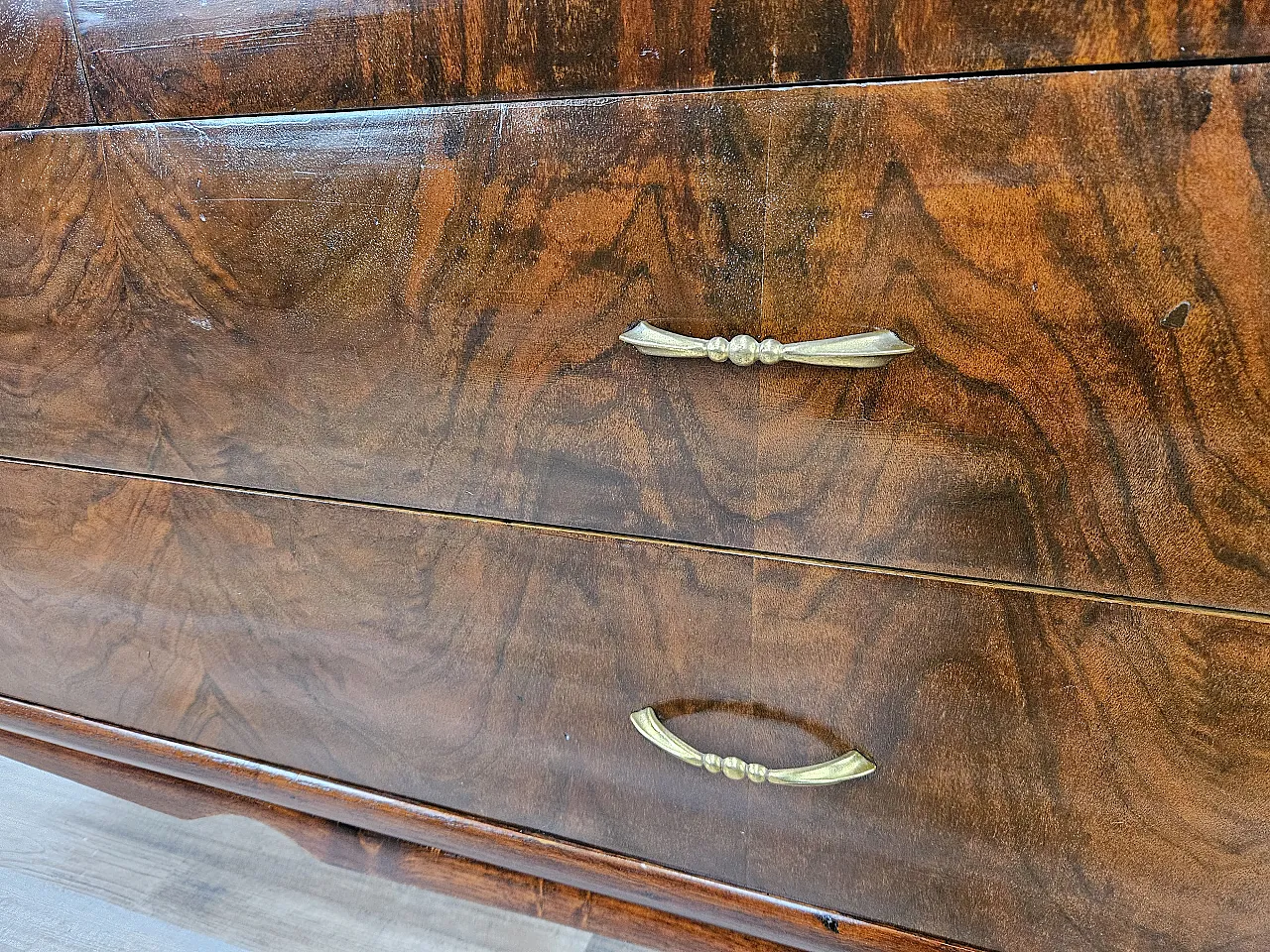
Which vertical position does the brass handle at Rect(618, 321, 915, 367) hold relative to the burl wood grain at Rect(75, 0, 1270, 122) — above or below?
below

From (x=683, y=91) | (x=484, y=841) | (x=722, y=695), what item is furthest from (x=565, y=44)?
(x=484, y=841)

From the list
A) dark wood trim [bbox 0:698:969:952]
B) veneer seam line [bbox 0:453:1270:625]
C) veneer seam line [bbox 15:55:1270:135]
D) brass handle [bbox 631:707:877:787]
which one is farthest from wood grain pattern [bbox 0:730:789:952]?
veneer seam line [bbox 15:55:1270:135]

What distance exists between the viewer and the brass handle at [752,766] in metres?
0.44

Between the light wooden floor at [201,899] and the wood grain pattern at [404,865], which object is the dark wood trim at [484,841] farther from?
the light wooden floor at [201,899]

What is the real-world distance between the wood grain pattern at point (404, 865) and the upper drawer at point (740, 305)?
26 centimetres

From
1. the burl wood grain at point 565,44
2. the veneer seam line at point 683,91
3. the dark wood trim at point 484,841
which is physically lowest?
the dark wood trim at point 484,841

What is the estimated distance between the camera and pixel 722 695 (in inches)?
18.3

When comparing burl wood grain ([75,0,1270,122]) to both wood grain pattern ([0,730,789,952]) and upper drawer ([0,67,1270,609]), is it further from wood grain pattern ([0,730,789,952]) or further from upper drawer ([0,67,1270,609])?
wood grain pattern ([0,730,789,952])

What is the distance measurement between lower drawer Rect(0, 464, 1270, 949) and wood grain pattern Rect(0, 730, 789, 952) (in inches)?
2.2

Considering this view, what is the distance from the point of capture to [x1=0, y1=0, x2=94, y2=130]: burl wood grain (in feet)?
1.61

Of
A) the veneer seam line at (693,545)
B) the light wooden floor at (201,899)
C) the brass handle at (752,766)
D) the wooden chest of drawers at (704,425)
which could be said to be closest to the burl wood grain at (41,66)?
the wooden chest of drawers at (704,425)

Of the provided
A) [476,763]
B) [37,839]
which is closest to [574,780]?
[476,763]

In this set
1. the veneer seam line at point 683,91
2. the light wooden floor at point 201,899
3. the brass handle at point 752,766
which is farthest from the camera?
the light wooden floor at point 201,899

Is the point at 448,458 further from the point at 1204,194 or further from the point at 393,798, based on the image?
the point at 1204,194
